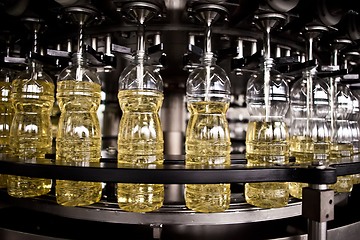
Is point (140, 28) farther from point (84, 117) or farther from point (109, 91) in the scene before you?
point (109, 91)

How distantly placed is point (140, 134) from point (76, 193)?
276 millimetres

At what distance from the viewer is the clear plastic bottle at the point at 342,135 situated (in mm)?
1047

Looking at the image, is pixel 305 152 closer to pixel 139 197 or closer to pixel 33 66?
pixel 139 197

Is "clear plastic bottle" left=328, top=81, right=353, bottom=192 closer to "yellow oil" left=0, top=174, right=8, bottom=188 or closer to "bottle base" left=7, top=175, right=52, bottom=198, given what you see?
"bottle base" left=7, top=175, right=52, bottom=198

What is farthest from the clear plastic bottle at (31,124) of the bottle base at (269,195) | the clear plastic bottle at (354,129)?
the clear plastic bottle at (354,129)

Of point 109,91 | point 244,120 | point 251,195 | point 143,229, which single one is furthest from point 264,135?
point 244,120

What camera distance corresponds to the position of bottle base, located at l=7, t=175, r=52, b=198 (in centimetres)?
93

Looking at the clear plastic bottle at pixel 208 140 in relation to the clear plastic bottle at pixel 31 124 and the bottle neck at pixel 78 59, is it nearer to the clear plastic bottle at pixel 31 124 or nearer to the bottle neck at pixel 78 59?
the bottle neck at pixel 78 59

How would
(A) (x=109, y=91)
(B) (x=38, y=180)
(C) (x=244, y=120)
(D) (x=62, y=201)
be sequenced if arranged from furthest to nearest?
(C) (x=244, y=120), (A) (x=109, y=91), (B) (x=38, y=180), (D) (x=62, y=201)

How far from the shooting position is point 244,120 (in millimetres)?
1998

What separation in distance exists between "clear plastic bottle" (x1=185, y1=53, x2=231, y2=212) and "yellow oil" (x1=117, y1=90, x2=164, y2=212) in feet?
0.33

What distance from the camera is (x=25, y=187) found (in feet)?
3.07

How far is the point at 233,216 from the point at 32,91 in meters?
0.84

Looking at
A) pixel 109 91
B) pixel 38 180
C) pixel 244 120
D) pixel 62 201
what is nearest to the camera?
pixel 62 201
